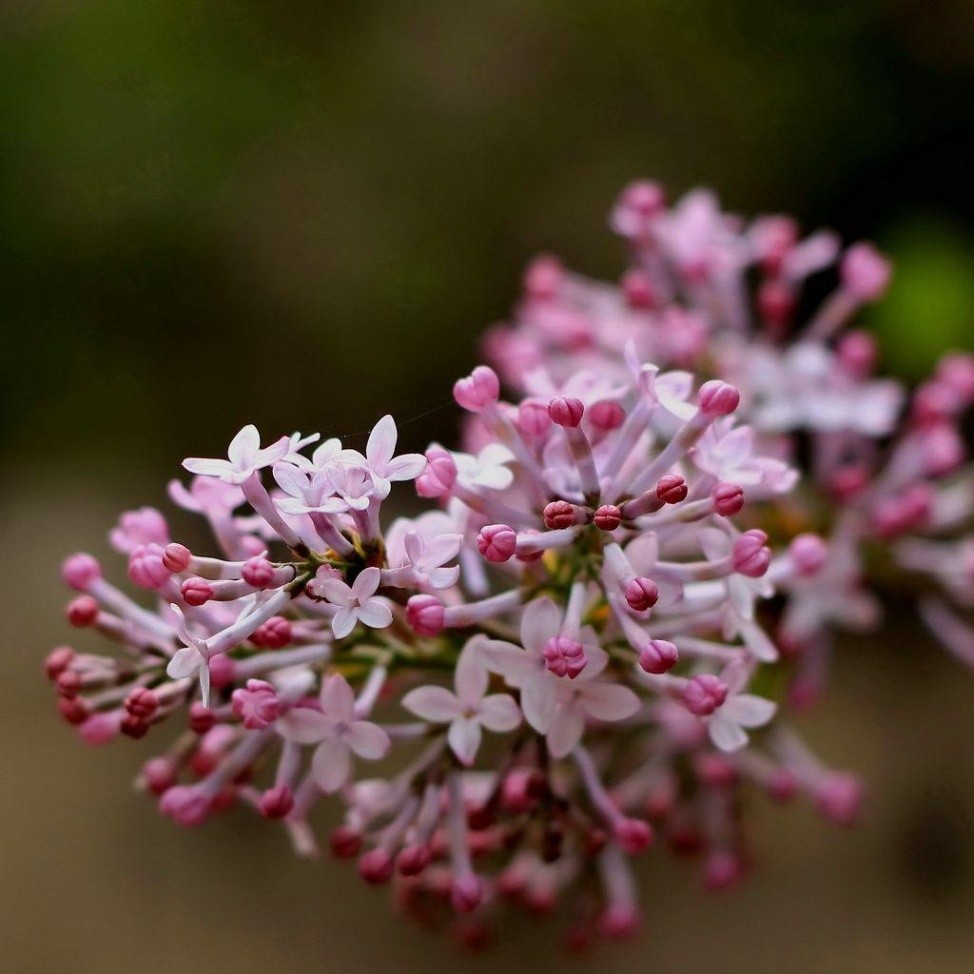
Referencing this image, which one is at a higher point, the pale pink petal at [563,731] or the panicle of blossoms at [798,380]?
the panicle of blossoms at [798,380]

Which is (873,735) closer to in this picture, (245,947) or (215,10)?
(245,947)

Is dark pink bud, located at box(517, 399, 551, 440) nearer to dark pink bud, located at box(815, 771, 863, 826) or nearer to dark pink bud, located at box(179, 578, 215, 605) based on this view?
dark pink bud, located at box(179, 578, 215, 605)

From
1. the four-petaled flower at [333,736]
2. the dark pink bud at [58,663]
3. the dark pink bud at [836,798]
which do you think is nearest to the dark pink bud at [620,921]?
the dark pink bud at [836,798]

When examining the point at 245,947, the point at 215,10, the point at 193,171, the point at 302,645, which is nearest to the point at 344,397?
the point at 193,171

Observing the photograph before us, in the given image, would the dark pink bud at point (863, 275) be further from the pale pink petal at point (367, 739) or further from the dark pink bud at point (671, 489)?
the pale pink petal at point (367, 739)

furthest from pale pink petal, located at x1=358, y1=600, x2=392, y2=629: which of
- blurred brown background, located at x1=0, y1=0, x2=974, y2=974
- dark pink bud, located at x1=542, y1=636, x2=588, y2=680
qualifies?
blurred brown background, located at x1=0, y1=0, x2=974, y2=974

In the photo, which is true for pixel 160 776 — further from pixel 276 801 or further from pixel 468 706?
pixel 468 706

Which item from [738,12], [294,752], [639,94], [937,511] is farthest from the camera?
[639,94]
